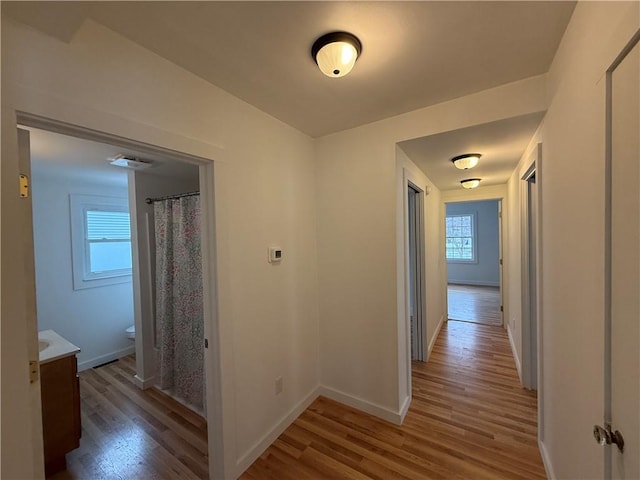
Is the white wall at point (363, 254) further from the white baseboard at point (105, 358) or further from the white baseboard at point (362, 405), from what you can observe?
the white baseboard at point (105, 358)

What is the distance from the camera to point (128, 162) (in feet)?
8.07

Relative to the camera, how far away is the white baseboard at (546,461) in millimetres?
1542

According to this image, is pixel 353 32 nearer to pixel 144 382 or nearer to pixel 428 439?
pixel 428 439

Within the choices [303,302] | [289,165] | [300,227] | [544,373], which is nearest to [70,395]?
[303,302]

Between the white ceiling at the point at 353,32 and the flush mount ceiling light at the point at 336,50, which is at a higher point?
the white ceiling at the point at 353,32

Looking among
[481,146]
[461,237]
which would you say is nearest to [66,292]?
[481,146]

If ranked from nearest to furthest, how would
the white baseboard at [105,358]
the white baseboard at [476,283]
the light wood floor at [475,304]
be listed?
the white baseboard at [105,358] < the light wood floor at [475,304] < the white baseboard at [476,283]

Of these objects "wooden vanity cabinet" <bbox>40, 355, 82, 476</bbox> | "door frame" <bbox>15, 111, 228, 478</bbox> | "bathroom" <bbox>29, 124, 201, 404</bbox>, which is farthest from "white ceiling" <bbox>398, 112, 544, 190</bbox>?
"wooden vanity cabinet" <bbox>40, 355, 82, 476</bbox>

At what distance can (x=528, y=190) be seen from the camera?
236cm

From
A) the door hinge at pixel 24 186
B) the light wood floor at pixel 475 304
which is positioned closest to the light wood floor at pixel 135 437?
the door hinge at pixel 24 186

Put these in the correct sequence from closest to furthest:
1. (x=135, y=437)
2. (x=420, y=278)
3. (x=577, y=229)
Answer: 1. (x=577, y=229)
2. (x=135, y=437)
3. (x=420, y=278)

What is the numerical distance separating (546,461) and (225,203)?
8.47ft

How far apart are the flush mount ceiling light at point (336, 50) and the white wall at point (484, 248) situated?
296 inches

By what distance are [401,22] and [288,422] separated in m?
2.67
